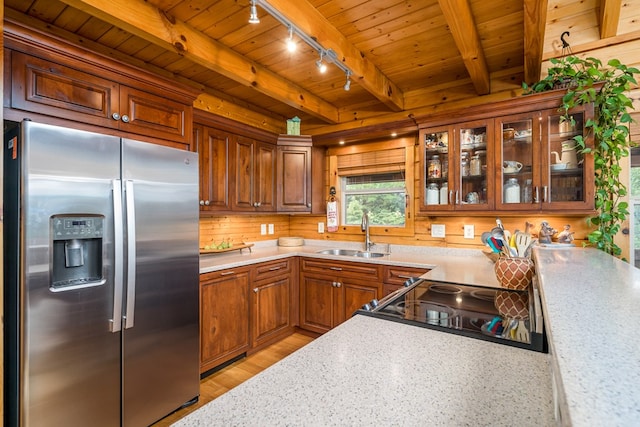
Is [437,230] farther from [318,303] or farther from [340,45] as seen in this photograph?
[340,45]

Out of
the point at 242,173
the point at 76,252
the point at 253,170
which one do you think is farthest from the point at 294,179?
the point at 76,252

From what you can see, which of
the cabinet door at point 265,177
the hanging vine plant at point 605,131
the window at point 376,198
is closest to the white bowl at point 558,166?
the hanging vine plant at point 605,131

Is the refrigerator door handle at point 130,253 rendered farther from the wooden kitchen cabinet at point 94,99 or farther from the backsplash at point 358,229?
the backsplash at point 358,229

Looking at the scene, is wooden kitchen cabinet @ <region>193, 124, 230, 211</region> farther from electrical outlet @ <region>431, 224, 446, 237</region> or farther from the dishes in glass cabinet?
the dishes in glass cabinet

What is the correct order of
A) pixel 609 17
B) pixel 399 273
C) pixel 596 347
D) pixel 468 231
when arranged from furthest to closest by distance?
pixel 468 231 < pixel 399 273 < pixel 609 17 < pixel 596 347

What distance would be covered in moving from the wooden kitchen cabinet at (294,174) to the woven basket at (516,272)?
7.38ft

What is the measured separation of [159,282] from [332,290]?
1604 millimetres

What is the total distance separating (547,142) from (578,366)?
2406 mm

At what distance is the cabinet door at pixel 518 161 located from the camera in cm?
233

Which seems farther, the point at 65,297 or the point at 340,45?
the point at 340,45

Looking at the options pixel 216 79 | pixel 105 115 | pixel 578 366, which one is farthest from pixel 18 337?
pixel 216 79

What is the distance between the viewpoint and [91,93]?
172 centimetres

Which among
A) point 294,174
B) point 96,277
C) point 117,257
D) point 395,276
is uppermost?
point 294,174

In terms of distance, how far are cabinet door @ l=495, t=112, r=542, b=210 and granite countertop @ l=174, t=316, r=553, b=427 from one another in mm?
1831
